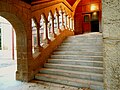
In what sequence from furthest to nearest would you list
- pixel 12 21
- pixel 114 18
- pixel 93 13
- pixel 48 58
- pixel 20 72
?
pixel 93 13
pixel 48 58
pixel 20 72
pixel 12 21
pixel 114 18

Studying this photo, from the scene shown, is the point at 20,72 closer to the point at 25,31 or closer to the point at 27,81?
the point at 27,81

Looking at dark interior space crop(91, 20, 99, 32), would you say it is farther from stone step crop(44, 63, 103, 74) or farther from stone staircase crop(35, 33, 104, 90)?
stone step crop(44, 63, 103, 74)

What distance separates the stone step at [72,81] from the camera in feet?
9.22

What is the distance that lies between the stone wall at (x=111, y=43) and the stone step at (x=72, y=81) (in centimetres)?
197

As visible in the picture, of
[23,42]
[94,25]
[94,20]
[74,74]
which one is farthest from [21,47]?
[94,25]

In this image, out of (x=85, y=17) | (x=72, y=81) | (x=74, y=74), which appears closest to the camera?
(x=72, y=81)

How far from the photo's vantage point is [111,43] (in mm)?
903

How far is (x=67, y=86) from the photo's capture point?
120 inches

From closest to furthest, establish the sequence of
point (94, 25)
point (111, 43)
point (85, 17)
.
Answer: point (111, 43), point (85, 17), point (94, 25)

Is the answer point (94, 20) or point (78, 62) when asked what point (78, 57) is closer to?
point (78, 62)

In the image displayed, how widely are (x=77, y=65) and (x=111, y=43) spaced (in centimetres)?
281

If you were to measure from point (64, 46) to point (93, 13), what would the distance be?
4.88 m

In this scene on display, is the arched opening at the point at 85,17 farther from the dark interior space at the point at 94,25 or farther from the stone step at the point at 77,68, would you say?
the stone step at the point at 77,68

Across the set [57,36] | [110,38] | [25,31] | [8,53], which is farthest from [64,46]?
[8,53]
